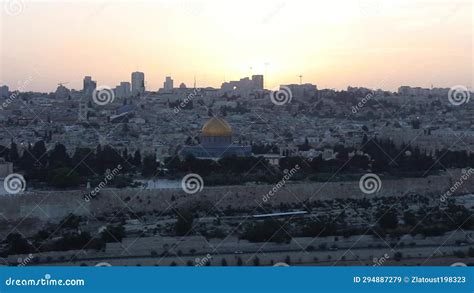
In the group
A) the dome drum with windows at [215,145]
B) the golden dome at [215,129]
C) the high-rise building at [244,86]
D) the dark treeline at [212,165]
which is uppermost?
the high-rise building at [244,86]

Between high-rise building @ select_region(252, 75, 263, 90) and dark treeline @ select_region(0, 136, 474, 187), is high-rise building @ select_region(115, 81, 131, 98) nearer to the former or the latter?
high-rise building @ select_region(252, 75, 263, 90)

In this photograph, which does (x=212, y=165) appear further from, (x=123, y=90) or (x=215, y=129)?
(x=123, y=90)

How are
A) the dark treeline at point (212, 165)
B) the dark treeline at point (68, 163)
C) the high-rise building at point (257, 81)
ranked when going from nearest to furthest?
the dark treeline at point (68, 163), the dark treeline at point (212, 165), the high-rise building at point (257, 81)

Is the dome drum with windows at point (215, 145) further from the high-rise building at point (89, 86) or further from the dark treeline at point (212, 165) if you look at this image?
the high-rise building at point (89, 86)

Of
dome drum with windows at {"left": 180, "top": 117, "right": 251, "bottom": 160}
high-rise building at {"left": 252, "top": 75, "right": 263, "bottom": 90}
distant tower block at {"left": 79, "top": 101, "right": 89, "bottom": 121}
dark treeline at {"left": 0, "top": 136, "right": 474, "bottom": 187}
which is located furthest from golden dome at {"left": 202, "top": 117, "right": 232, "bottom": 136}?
high-rise building at {"left": 252, "top": 75, "right": 263, "bottom": 90}

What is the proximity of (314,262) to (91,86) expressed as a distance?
19983 millimetres

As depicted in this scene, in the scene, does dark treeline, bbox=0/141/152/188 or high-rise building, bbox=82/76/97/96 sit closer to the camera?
dark treeline, bbox=0/141/152/188

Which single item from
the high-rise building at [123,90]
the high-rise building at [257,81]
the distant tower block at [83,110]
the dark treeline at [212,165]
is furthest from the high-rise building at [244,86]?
the dark treeline at [212,165]

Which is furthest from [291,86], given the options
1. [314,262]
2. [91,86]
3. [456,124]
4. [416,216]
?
[314,262]

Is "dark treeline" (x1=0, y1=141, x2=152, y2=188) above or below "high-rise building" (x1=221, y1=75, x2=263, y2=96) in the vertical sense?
below

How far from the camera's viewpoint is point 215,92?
1342 inches

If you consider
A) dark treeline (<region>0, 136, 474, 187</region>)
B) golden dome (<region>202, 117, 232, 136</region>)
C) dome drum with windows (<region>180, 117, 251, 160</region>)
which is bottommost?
dark treeline (<region>0, 136, 474, 187</region>)

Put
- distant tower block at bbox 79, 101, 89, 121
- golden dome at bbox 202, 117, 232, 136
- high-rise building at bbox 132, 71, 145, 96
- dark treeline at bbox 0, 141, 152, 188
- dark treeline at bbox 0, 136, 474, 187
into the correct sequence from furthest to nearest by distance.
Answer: high-rise building at bbox 132, 71, 145, 96
distant tower block at bbox 79, 101, 89, 121
golden dome at bbox 202, 117, 232, 136
dark treeline at bbox 0, 136, 474, 187
dark treeline at bbox 0, 141, 152, 188

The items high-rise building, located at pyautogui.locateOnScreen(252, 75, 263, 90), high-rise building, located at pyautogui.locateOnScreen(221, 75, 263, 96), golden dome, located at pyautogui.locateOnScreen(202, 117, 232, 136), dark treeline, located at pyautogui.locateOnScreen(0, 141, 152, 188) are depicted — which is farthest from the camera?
high-rise building, located at pyautogui.locateOnScreen(252, 75, 263, 90)
